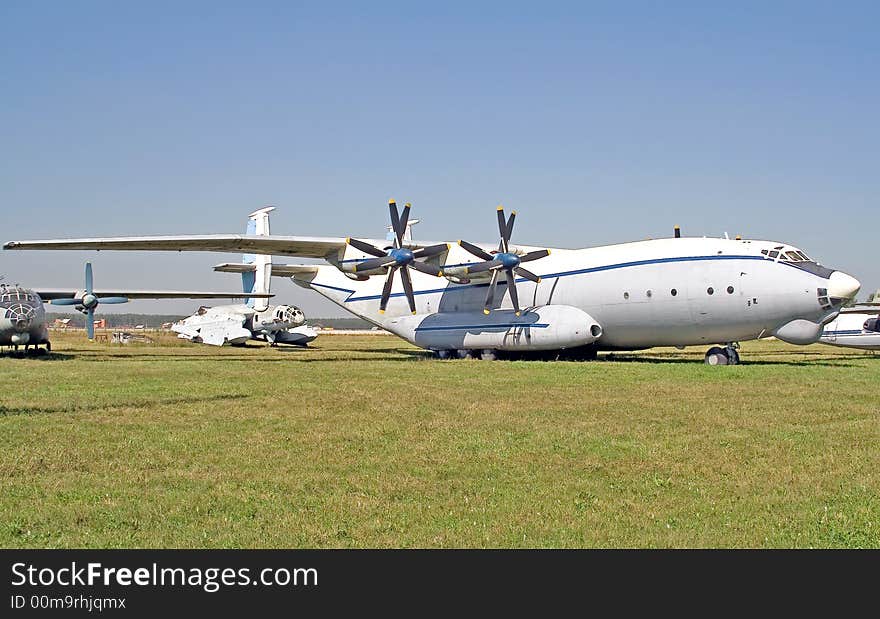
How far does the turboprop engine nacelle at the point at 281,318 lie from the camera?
52844 millimetres

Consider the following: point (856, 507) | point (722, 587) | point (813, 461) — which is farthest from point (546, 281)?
point (722, 587)

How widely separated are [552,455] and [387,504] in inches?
121

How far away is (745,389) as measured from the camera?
18.1 meters

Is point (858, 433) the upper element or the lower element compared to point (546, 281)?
lower

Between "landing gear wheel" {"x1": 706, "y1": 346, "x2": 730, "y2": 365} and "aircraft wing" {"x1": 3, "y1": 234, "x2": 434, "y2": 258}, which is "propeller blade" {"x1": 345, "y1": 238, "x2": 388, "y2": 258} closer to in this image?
"aircraft wing" {"x1": 3, "y1": 234, "x2": 434, "y2": 258}

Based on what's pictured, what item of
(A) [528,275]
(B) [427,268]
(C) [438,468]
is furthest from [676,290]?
(C) [438,468]

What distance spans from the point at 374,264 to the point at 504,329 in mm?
5885

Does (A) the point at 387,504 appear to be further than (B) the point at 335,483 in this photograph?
No

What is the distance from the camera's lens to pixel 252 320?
54.4 metres

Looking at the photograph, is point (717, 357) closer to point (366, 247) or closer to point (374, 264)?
point (374, 264)

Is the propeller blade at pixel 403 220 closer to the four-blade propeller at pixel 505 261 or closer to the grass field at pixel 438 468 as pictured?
the four-blade propeller at pixel 505 261

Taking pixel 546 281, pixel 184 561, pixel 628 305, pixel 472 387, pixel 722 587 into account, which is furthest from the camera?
pixel 546 281

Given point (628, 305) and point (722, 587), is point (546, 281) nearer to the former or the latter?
point (628, 305)

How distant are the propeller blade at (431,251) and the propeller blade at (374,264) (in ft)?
4.25
